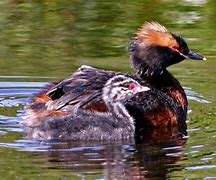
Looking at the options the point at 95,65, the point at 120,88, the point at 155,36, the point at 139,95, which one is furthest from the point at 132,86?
the point at 95,65

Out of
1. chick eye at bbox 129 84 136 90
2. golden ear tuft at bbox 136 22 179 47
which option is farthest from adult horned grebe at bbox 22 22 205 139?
chick eye at bbox 129 84 136 90

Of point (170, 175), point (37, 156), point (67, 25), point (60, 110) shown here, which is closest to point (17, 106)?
point (60, 110)

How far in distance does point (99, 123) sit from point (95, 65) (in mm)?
3163

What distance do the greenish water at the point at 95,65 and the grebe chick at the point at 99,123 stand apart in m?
0.13

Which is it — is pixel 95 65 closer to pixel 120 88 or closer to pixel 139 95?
pixel 139 95

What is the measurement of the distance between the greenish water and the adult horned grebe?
0.29 meters

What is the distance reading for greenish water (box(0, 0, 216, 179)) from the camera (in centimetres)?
897

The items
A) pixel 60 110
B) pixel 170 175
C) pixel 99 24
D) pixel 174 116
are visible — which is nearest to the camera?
pixel 170 175

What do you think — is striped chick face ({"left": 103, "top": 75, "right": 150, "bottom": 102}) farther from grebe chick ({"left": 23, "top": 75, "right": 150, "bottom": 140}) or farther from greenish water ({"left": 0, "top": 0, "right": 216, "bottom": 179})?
greenish water ({"left": 0, "top": 0, "right": 216, "bottom": 179})

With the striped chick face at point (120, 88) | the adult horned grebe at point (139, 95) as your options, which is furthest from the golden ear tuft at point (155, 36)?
the striped chick face at point (120, 88)

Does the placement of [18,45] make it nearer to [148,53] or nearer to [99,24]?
[99,24]

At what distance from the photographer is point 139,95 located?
35.0 feet

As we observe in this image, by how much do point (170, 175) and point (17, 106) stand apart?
9.75 feet

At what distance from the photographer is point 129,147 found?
32.0ft
